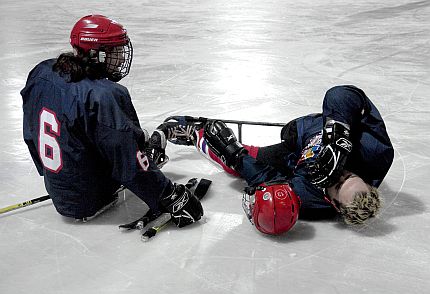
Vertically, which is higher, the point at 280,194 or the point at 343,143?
the point at 343,143

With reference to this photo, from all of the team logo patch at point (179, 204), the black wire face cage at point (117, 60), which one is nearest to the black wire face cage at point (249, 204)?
the team logo patch at point (179, 204)

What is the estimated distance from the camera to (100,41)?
212 centimetres

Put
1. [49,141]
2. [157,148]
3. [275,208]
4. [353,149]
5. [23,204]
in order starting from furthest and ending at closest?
[157,148] < [23,204] < [353,149] < [49,141] < [275,208]

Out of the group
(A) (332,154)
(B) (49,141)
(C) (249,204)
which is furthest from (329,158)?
(B) (49,141)

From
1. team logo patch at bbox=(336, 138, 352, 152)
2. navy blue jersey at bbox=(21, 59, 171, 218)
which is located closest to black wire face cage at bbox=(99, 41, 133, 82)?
navy blue jersey at bbox=(21, 59, 171, 218)

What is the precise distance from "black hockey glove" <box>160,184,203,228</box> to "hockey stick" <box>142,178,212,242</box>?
0.16 feet

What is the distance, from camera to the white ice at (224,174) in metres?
1.94

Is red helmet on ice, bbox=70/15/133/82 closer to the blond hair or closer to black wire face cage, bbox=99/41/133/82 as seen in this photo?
black wire face cage, bbox=99/41/133/82

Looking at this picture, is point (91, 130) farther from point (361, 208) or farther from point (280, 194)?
point (361, 208)

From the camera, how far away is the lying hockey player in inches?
82.8

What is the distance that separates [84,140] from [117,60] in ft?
1.06

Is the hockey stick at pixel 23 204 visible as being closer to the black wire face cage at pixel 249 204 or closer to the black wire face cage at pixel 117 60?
the black wire face cage at pixel 117 60

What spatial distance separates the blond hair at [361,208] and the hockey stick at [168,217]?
0.66 metres

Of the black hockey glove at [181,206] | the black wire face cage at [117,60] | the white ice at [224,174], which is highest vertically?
the black wire face cage at [117,60]
